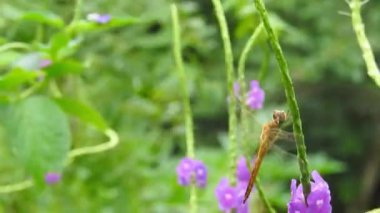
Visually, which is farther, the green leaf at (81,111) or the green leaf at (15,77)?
the green leaf at (81,111)

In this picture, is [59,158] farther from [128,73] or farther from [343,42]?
[343,42]

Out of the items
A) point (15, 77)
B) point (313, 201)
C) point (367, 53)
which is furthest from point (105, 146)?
point (313, 201)

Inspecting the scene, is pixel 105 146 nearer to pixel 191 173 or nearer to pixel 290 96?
pixel 191 173

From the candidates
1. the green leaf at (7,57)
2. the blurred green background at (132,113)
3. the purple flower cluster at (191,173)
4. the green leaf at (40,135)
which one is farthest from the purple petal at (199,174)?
the blurred green background at (132,113)

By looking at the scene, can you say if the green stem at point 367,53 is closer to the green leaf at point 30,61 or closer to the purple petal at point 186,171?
the purple petal at point 186,171

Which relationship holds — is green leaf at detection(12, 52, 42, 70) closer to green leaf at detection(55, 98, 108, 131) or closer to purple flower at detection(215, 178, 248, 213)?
green leaf at detection(55, 98, 108, 131)

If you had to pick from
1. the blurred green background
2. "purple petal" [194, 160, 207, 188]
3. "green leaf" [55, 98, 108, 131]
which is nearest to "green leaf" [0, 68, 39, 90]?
"green leaf" [55, 98, 108, 131]

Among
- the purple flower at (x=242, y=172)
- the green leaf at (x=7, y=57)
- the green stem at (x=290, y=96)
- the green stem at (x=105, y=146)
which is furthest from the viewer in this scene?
the green stem at (x=105, y=146)
